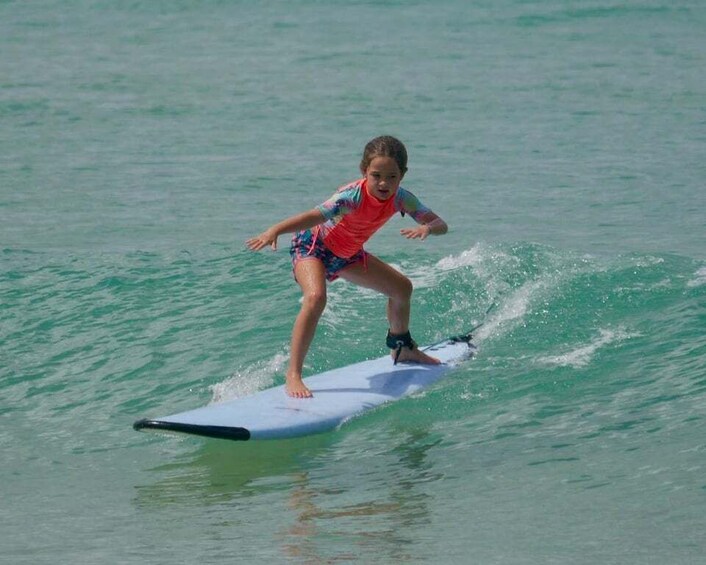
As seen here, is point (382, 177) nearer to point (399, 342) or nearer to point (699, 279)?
point (399, 342)

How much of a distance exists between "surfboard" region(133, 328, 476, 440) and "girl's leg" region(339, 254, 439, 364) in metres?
0.32

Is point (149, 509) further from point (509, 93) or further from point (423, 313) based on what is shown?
point (509, 93)

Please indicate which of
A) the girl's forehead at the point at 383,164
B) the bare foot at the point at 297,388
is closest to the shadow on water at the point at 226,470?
the bare foot at the point at 297,388

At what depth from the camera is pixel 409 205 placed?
7.58m

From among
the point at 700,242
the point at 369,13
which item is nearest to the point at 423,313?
the point at 700,242

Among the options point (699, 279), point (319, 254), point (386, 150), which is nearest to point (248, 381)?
point (319, 254)

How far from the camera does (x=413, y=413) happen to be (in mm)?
7637

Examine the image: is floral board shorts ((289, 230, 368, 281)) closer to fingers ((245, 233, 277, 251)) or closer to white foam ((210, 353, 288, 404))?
fingers ((245, 233, 277, 251))

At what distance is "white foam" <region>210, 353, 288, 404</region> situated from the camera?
26.8 feet

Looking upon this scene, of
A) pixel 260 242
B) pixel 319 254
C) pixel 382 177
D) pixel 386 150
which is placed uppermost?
pixel 386 150

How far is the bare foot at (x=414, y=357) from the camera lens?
822 centimetres

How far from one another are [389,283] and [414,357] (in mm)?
627

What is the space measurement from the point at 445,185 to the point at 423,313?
5.29 meters

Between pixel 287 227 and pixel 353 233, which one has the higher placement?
pixel 287 227
